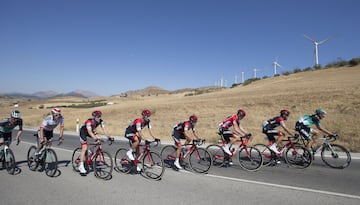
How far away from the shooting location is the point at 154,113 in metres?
32.1

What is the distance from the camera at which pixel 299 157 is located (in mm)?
8031

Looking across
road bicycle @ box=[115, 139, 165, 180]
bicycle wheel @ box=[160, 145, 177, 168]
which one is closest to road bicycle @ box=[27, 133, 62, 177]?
road bicycle @ box=[115, 139, 165, 180]

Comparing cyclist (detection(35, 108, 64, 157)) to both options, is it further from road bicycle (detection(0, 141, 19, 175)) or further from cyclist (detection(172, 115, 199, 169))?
cyclist (detection(172, 115, 199, 169))

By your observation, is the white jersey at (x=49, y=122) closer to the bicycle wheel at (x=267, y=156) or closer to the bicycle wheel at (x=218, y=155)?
the bicycle wheel at (x=218, y=155)

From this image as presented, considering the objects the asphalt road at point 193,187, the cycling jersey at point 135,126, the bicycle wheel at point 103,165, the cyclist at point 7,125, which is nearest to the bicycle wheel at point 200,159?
the asphalt road at point 193,187

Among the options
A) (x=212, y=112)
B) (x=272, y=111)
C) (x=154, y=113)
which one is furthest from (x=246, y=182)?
(x=154, y=113)

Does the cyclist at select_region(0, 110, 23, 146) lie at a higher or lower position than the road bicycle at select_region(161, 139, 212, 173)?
higher

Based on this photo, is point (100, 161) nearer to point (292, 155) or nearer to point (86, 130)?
point (86, 130)

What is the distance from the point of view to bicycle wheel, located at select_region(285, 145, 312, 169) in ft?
25.8

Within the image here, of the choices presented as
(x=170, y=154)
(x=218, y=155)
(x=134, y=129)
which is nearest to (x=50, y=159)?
(x=134, y=129)

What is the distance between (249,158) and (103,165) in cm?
428

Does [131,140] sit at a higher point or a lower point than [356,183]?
higher

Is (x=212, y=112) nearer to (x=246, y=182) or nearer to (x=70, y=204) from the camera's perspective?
(x=246, y=182)

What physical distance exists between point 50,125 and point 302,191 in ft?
21.2
